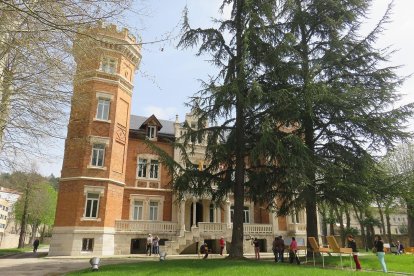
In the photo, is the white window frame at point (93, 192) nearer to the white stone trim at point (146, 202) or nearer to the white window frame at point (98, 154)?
the white window frame at point (98, 154)

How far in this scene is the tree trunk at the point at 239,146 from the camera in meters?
14.6

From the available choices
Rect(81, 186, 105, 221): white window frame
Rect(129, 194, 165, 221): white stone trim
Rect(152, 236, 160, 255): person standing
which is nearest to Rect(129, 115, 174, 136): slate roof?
Rect(129, 194, 165, 221): white stone trim

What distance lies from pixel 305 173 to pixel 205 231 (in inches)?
503

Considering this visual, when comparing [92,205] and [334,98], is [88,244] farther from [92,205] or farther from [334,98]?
[334,98]

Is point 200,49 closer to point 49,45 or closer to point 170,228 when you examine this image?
point 49,45

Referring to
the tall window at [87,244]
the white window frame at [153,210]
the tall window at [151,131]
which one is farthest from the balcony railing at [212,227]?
the tall window at [151,131]

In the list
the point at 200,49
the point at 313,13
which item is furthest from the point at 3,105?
the point at 313,13

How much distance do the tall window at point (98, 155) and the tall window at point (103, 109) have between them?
2.16m

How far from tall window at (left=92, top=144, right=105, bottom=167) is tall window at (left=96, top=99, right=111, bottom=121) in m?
2.16

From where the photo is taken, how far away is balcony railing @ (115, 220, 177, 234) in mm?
23562

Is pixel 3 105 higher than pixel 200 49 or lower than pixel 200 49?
lower

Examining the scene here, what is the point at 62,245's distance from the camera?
21312mm

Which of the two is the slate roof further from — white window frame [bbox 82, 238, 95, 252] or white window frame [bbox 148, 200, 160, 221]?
white window frame [bbox 82, 238, 95, 252]

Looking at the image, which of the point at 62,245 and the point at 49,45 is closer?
the point at 49,45
